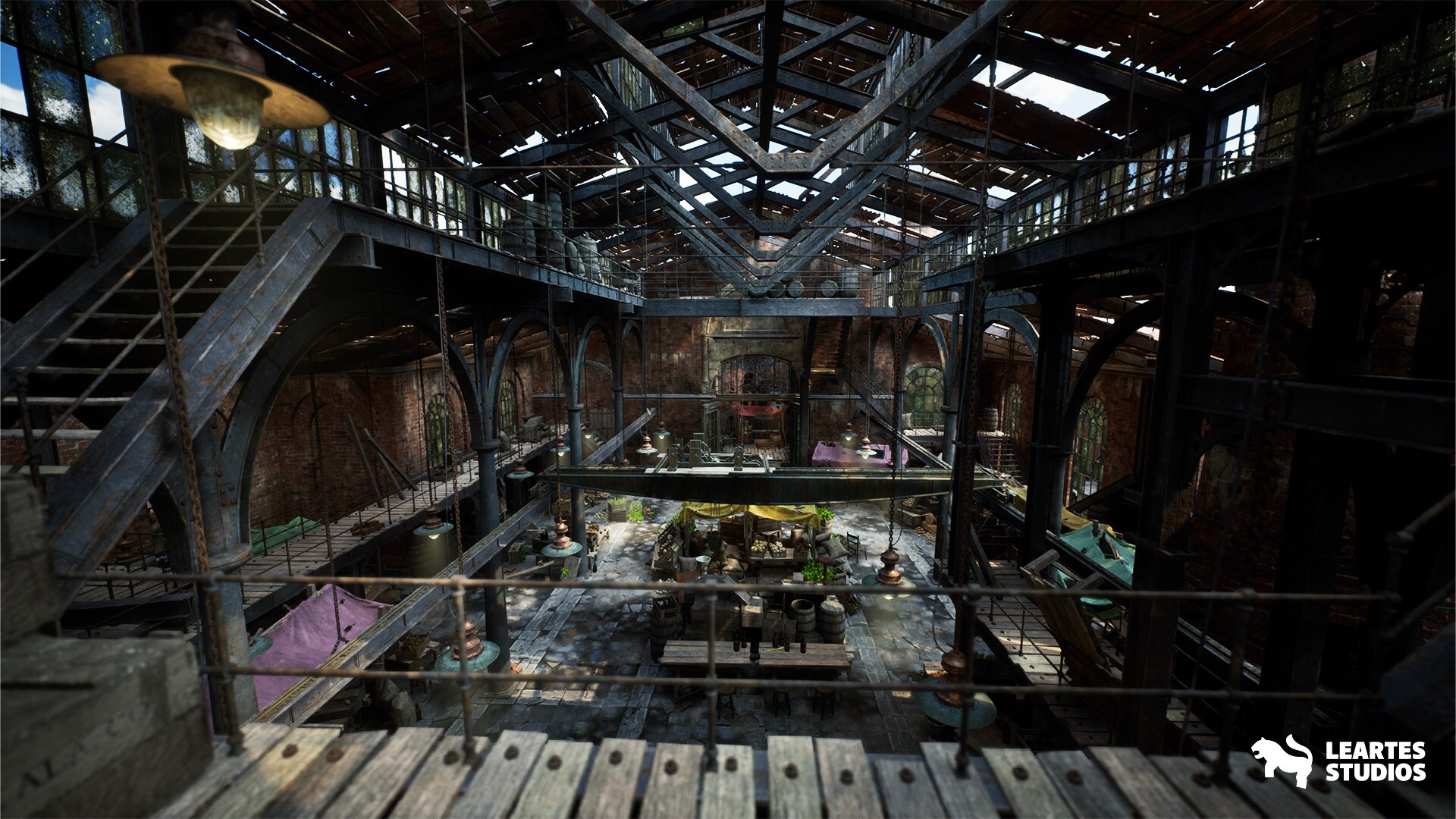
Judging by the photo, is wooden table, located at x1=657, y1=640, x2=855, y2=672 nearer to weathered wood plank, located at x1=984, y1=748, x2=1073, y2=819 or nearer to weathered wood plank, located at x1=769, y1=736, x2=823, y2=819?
weathered wood plank, located at x1=769, y1=736, x2=823, y2=819

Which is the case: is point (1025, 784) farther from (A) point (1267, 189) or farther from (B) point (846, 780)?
(A) point (1267, 189)

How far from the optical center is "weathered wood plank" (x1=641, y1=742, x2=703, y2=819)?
6.82 feet

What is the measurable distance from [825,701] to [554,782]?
7557 mm

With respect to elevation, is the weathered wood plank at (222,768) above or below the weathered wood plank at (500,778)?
above

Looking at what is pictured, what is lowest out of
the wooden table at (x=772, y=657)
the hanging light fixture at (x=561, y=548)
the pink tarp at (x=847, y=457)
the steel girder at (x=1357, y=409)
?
the wooden table at (x=772, y=657)

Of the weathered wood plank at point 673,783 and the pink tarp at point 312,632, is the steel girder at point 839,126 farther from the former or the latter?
the pink tarp at point 312,632

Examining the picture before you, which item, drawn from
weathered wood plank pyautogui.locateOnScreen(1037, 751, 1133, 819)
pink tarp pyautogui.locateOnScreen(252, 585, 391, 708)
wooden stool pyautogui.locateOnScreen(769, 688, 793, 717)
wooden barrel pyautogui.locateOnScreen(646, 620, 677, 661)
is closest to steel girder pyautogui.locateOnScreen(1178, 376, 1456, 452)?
weathered wood plank pyautogui.locateOnScreen(1037, 751, 1133, 819)

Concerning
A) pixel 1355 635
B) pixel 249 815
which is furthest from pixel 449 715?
pixel 1355 635

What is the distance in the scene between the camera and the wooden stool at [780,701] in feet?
28.5

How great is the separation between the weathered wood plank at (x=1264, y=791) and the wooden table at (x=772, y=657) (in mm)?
6719

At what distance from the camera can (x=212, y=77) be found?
7.59ft

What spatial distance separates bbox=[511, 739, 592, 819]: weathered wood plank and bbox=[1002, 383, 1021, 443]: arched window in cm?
2058

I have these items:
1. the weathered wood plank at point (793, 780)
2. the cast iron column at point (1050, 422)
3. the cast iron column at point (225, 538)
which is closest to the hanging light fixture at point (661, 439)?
the cast iron column at point (1050, 422)

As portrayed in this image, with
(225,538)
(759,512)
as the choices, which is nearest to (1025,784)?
(225,538)
